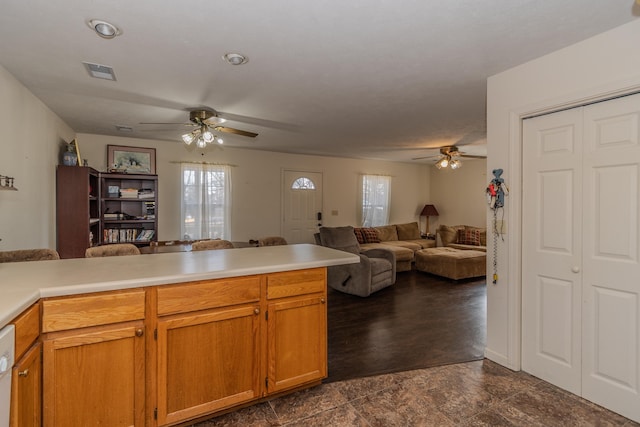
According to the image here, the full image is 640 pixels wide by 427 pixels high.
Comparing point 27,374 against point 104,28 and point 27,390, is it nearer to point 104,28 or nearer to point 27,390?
point 27,390

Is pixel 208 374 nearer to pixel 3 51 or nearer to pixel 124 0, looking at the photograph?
pixel 124 0

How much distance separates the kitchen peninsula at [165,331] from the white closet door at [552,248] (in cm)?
145

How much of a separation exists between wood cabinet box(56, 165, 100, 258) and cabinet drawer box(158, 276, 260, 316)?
283cm

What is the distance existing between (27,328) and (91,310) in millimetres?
236

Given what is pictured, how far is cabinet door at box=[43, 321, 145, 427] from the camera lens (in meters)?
1.47

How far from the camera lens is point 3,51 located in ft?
7.19

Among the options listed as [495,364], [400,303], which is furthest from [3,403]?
[400,303]

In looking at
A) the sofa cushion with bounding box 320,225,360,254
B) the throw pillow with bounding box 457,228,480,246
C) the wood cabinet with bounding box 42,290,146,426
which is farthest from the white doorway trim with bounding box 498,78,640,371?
the throw pillow with bounding box 457,228,480,246

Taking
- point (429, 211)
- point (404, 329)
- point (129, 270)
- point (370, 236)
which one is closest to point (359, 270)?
point (404, 329)

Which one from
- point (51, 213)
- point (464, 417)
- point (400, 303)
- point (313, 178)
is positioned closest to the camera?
point (464, 417)

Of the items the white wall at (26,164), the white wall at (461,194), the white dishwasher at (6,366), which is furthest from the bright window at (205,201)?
the white wall at (461,194)

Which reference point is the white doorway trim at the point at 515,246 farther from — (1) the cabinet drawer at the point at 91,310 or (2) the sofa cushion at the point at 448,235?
(2) the sofa cushion at the point at 448,235

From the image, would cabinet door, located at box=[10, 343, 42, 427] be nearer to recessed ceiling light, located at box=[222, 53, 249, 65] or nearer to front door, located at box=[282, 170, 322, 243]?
recessed ceiling light, located at box=[222, 53, 249, 65]

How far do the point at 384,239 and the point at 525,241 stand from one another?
458cm
